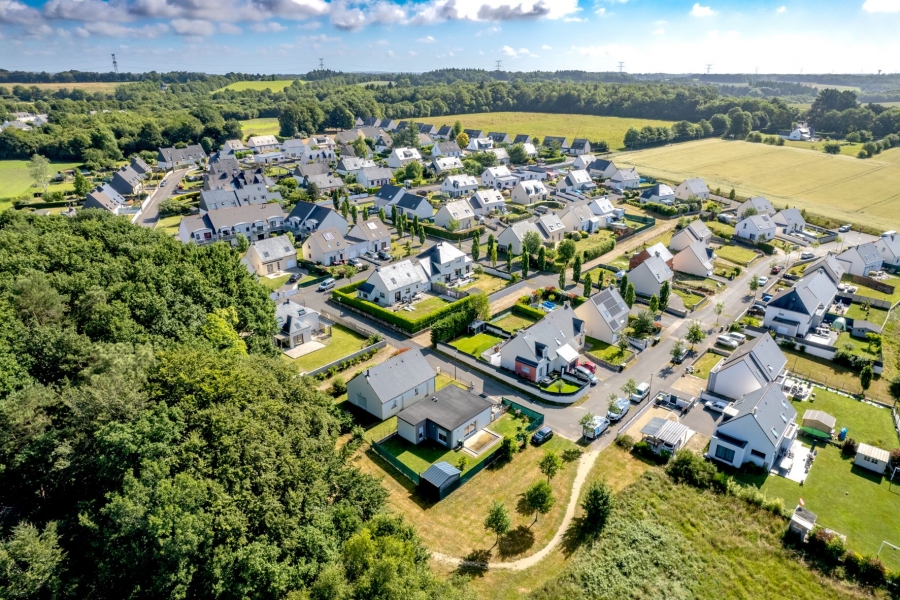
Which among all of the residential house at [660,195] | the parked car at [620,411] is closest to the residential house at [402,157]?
the residential house at [660,195]

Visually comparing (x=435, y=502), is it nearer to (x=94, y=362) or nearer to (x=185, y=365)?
(x=185, y=365)

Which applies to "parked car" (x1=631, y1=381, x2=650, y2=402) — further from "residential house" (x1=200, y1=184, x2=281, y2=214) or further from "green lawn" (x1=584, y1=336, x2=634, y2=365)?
"residential house" (x1=200, y1=184, x2=281, y2=214)

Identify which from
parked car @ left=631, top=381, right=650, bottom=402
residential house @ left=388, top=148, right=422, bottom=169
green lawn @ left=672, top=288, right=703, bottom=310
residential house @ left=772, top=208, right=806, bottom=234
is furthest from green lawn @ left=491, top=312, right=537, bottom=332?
residential house @ left=388, top=148, right=422, bottom=169

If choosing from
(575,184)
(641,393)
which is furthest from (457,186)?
(641,393)

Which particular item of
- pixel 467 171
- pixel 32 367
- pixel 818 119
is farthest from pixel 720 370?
pixel 818 119

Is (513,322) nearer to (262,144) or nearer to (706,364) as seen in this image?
(706,364)
